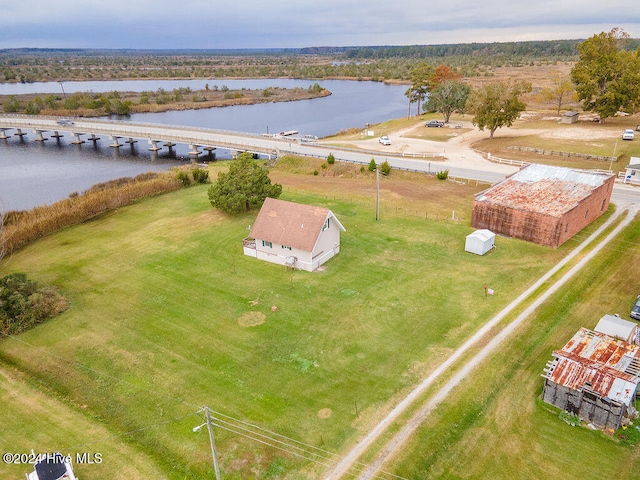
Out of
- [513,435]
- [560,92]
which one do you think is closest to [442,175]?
[513,435]

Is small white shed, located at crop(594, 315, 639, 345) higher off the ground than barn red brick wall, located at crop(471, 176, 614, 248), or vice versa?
barn red brick wall, located at crop(471, 176, 614, 248)

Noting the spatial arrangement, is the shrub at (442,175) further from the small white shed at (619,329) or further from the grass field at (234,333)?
the small white shed at (619,329)

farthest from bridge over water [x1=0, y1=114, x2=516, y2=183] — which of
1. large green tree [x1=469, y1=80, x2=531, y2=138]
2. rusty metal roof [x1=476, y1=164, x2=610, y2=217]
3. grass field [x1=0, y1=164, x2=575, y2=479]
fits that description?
grass field [x1=0, y1=164, x2=575, y2=479]

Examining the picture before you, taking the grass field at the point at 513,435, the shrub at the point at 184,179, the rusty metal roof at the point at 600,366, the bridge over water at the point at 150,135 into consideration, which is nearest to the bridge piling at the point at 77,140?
the bridge over water at the point at 150,135

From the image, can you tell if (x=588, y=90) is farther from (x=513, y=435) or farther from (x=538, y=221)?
(x=513, y=435)

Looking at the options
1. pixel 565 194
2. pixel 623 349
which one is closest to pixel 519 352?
pixel 623 349

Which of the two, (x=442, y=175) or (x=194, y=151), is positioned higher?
(x=442, y=175)

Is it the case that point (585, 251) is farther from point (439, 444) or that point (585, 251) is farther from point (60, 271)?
point (60, 271)

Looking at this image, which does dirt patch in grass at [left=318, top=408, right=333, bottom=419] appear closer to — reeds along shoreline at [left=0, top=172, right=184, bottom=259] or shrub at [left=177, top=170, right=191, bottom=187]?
reeds along shoreline at [left=0, top=172, right=184, bottom=259]
